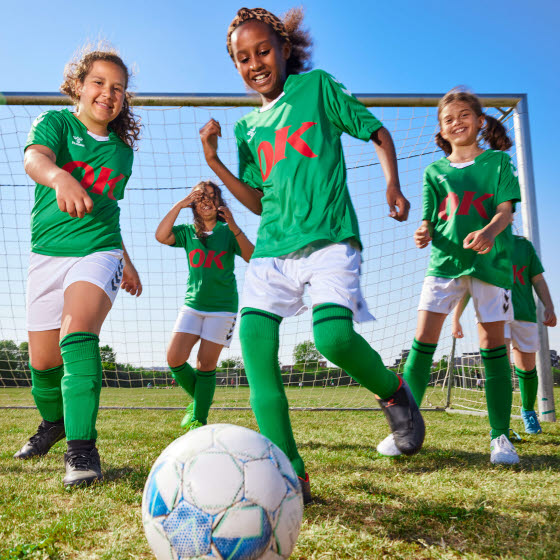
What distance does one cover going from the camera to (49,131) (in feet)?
8.41

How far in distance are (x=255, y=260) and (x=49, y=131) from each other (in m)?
1.37

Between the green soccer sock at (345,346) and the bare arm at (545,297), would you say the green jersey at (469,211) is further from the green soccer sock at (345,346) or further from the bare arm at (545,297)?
the bare arm at (545,297)

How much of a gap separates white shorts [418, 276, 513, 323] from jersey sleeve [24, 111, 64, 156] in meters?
2.28

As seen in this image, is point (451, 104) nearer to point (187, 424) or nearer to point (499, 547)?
point (499, 547)

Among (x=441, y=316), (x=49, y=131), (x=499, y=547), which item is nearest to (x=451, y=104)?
(x=441, y=316)

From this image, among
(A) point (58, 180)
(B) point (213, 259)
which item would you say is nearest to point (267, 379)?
(A) point (58, 180)

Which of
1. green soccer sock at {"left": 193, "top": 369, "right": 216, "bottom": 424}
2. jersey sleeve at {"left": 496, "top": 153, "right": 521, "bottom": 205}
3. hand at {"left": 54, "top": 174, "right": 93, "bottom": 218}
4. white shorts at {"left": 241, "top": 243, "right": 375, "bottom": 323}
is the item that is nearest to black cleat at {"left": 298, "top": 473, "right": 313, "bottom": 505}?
white shorts at {"left": 241, "top": 243, "right": 375, "bottom": 323}

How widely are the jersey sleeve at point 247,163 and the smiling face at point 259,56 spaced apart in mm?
237

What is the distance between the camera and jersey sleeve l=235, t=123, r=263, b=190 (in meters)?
2.40

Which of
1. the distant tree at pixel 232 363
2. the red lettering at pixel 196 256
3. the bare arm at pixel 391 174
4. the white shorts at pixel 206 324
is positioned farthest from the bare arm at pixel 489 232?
the distant tree at pixel 232 363

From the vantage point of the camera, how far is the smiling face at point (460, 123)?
3.14m

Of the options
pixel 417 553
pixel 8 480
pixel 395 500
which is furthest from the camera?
pixel 8 480

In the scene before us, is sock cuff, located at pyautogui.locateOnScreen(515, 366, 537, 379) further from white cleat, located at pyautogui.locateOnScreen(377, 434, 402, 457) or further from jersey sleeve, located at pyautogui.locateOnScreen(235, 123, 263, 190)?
jersey sleeve, located at pyautogui.locateOnScreen(235, 123, 263, 190)

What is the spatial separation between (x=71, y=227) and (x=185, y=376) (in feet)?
6.82
